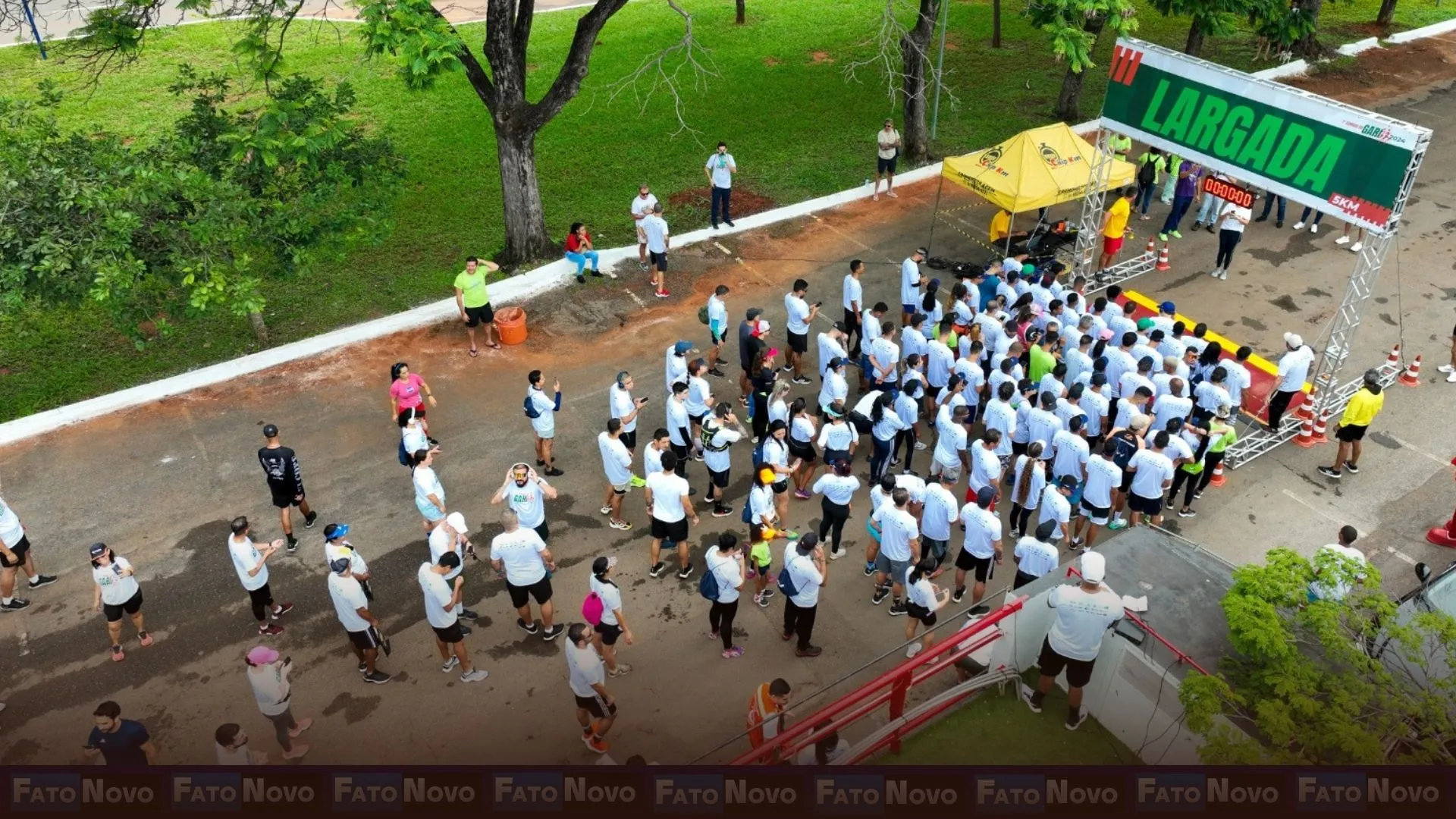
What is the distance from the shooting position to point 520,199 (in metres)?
15.9

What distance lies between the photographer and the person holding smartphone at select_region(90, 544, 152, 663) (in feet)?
29.7

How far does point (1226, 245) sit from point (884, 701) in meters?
11.4

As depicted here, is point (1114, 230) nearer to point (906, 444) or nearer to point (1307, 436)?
point (1307, 436)

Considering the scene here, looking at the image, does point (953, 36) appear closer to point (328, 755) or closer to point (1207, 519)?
point (1207, 519)

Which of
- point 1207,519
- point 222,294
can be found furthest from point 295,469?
point 1207,519

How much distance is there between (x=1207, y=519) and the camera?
1160 centimetres

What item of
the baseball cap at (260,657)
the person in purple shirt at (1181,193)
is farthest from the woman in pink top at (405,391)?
the person in purple shirt at (1181,193)

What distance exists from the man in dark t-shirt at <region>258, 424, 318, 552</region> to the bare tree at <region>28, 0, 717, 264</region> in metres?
4.29

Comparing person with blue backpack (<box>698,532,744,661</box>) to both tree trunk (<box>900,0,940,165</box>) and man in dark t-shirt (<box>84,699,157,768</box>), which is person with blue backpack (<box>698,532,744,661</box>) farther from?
tree trunk (<box>900,0,940,165</box>)

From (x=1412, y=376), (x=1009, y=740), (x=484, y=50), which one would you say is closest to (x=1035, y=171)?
(x=1412, y=376)

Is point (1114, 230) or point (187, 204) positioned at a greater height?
point (187, 204)

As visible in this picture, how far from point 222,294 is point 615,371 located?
4890mm

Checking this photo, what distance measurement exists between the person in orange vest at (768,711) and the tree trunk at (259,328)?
9.67 m

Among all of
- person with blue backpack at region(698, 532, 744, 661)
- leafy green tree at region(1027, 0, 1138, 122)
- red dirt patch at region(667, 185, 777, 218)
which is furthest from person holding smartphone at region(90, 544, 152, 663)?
leafy green tree at region(1027, 0, 1138, 122)
